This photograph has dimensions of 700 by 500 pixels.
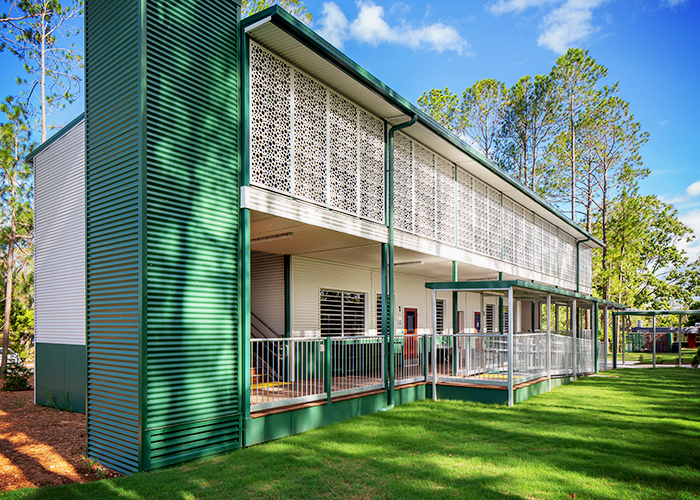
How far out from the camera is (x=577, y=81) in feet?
99.9

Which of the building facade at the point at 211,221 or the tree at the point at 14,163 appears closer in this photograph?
the building facade at the point at 211,221

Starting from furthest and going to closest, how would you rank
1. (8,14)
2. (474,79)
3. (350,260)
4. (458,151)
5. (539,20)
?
(474,79)
(539,20)
(8,14)
(350,260)
(458,151)

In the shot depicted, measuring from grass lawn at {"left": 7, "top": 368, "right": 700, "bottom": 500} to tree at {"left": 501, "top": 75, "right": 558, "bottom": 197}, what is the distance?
2528cm

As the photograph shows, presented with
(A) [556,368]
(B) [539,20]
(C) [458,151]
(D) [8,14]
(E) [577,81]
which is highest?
(B) [539,20]

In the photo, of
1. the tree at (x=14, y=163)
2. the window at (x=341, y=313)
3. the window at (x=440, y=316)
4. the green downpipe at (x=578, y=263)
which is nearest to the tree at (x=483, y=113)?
the green downpipe at (x=578, y=263)

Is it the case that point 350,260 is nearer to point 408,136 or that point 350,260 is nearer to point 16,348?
point 408,136

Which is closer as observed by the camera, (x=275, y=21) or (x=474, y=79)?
(x=275, y=21)

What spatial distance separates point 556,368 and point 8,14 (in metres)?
21.0

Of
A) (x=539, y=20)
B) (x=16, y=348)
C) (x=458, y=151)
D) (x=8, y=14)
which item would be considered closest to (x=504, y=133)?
(x=539, y=20)

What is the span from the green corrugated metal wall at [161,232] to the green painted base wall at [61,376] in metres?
4.71

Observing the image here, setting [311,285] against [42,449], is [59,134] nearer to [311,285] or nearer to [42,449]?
[311,285]

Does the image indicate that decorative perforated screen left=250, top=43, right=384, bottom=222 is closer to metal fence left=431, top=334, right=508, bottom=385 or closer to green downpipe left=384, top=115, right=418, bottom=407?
green downpipe left=384, top=115, right=418, bottom=407

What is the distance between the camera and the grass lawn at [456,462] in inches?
211

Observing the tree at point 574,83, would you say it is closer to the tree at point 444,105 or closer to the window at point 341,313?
the tree at point 444,105
